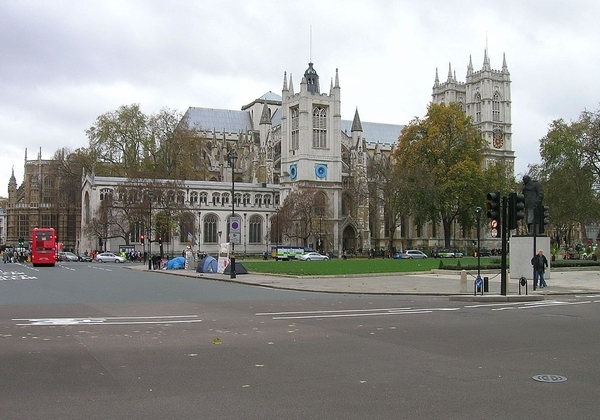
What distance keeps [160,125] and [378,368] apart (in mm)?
81206

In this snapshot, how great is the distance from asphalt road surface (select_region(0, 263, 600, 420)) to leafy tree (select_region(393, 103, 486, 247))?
54996mm

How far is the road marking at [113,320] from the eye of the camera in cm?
1418

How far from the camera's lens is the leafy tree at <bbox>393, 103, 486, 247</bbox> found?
236ft

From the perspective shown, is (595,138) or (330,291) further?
(595,138)

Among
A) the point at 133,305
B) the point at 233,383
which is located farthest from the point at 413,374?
the point at 133,305

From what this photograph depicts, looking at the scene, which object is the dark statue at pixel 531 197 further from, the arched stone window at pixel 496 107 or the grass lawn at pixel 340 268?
the arched stone window at pixel 496 107

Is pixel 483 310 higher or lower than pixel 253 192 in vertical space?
lower

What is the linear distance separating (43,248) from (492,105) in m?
87.3

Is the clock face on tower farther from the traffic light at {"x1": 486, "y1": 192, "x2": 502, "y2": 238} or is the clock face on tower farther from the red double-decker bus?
the traffic light at {"x1": 486, "y1": 192, "x2": 502, "y2": 238}

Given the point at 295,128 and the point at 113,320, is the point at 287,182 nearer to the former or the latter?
the point at 295,128

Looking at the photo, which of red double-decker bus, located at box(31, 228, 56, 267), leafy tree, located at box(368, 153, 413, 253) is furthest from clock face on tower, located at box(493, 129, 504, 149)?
red double-decker bus, located at box(31, 228, 56, 267)

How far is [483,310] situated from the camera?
17781mm

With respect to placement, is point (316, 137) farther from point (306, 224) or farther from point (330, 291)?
point (330, 291)

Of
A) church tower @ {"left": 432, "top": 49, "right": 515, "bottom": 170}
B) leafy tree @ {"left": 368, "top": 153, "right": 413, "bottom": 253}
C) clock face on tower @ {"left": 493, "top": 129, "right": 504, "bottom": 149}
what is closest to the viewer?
leafy tree @ {"left": 368, "top": 153, "right": 413, "bottom": 253}
